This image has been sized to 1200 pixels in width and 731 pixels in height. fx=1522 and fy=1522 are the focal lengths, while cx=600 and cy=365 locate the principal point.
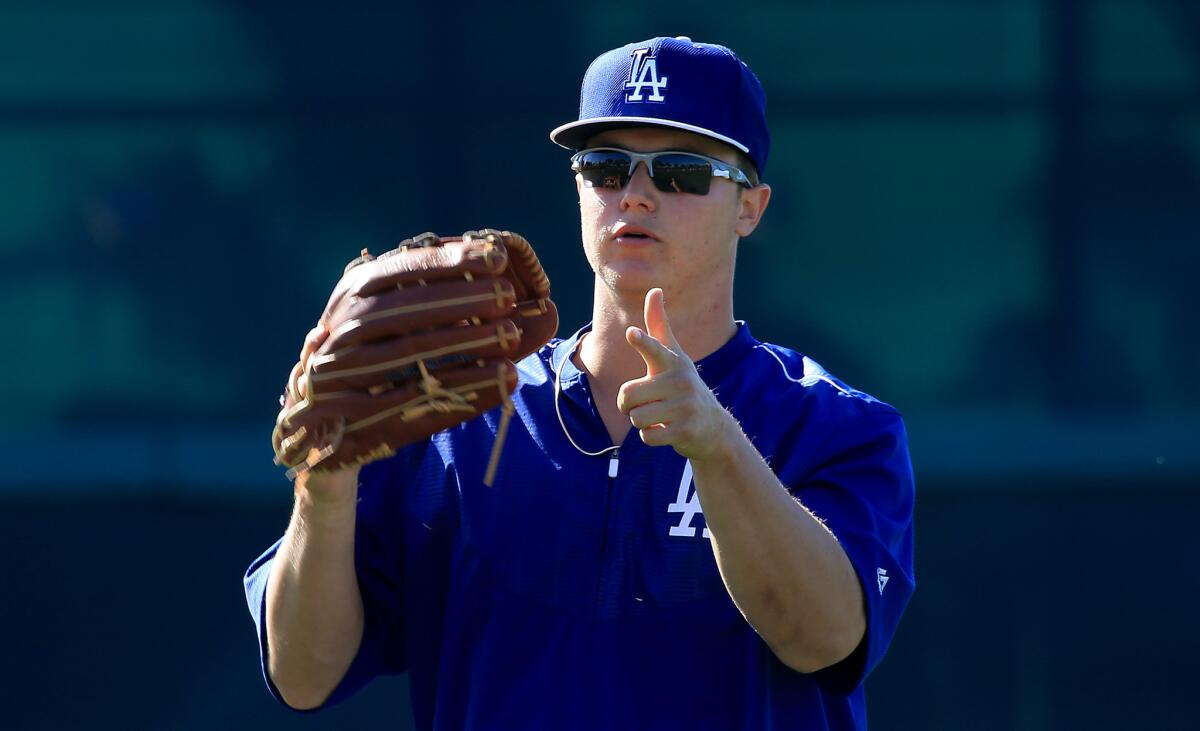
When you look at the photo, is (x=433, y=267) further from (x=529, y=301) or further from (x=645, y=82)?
(x=645, y=82)

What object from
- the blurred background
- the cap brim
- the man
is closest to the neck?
the man

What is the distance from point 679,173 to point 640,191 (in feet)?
0.20

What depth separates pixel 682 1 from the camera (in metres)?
3.68

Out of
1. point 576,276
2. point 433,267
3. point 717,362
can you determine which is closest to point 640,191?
point 717,362

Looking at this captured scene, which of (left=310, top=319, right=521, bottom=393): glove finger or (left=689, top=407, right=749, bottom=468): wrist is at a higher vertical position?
(left=310, top=319, right=521, bottom=393): glove finger

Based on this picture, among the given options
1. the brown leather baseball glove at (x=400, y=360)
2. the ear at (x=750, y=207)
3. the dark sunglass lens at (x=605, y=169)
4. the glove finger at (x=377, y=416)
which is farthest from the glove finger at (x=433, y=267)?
the ear at (x=750, y=207)

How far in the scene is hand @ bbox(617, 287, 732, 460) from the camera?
1.60 meters

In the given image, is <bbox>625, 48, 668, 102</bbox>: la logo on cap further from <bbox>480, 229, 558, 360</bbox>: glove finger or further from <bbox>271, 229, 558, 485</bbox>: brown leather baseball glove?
<bbox>271, 229, 558, 485</bbox>: brown leather baseball glove

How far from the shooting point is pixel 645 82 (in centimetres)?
204

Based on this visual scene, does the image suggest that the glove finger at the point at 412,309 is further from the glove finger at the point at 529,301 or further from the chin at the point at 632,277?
the chin at the point at 632,277

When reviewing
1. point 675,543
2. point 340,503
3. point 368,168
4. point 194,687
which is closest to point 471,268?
point 340,503

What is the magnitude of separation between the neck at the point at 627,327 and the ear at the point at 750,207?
0.10 m

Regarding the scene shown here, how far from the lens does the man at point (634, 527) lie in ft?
5.83

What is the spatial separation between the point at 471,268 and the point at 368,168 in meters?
2.12
